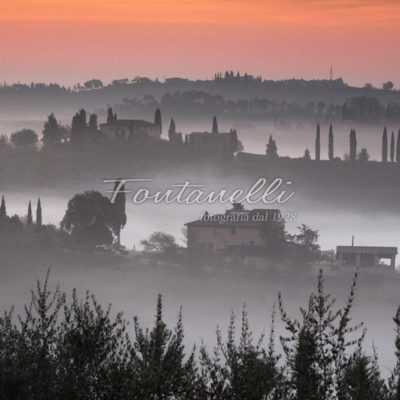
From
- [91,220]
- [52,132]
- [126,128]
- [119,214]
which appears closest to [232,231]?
[119,214]

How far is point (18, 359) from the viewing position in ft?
95.1

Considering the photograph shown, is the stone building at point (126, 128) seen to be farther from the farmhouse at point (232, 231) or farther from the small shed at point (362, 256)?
the small shed at point (362, 256)

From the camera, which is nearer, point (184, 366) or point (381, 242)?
point (184, 366)

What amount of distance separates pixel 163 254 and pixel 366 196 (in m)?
55.6

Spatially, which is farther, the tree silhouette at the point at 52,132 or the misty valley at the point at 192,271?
the tree silhouette at the point at 52,132

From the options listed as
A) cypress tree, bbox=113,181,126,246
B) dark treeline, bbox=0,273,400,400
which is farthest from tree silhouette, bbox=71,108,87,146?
dark treeline, bbox=0,273,400,400

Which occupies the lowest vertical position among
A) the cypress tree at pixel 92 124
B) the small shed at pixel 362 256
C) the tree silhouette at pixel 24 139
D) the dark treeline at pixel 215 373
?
the dark treeline at pixel 215 373

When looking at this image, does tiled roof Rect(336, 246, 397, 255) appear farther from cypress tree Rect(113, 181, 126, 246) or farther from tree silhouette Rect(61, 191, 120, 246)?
tree silhouette Rect(61, 191, 120, 246)

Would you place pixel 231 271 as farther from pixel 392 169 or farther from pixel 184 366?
pixel 184 366

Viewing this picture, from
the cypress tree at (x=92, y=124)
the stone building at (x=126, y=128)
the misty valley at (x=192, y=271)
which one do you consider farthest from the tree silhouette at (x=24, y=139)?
the cypress tree at (x=92, y=124)

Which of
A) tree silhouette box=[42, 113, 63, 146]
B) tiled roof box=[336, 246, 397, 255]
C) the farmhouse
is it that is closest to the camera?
tiled roof box=[336, 246, 397, 255]

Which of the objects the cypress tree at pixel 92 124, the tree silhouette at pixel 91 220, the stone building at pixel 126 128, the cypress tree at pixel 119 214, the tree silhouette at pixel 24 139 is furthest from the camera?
the tree silhouette at pixel 24 139

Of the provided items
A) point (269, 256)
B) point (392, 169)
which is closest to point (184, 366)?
point (269, 256)

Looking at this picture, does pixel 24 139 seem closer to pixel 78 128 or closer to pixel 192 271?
pixel 78 128
